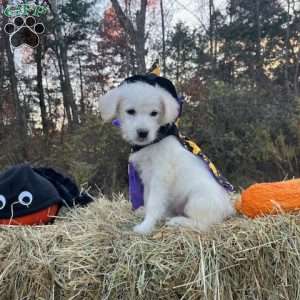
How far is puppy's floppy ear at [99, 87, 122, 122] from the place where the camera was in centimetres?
220

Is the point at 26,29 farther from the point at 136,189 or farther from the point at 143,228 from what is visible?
the point at 143,228

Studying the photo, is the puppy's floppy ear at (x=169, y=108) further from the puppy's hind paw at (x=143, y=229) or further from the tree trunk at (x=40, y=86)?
the tree trunk at (x=40, y=86)

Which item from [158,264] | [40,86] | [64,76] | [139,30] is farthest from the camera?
[64,76]

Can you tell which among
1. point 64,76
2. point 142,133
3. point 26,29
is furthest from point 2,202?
point 64,76

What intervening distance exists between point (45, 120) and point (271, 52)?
664 cm

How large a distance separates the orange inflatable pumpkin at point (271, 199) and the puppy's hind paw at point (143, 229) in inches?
23.0

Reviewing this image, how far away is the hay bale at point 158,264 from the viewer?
177 centimetres

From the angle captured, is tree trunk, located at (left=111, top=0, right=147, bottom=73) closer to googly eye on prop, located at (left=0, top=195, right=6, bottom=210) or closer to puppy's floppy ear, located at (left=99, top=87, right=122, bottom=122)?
puppy's floppy ear, located at (left=99, top=87, right=122, bottom=122)

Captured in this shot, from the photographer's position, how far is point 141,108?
7.06ft

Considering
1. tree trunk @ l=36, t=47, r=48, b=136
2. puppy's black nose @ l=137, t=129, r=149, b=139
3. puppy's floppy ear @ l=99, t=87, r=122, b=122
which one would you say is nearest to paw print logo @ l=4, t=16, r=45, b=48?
puppy's floppy ear @ l=99, t=87, r=122, b=122

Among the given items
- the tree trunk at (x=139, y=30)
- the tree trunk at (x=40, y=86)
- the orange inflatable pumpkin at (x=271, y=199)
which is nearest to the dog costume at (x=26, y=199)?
the orange inflatable pumpkin at (x=271, y=199)

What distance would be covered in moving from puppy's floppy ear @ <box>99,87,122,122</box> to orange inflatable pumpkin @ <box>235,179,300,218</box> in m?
0.90

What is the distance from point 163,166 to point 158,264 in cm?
59

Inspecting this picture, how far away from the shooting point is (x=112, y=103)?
2209mm
